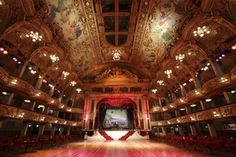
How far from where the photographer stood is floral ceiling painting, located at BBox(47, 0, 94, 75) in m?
12.7

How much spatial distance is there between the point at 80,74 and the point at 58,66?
5.95 metres

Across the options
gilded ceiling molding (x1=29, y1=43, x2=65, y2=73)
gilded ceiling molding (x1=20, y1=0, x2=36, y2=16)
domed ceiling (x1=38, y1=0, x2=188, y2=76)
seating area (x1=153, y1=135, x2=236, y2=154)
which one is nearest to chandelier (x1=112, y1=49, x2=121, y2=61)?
domed ceiling (x1=38, y1=0, x2=188, y2=76)

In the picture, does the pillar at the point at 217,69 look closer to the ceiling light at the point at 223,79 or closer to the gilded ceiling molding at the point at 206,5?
the ceiling light at the point at 223,79

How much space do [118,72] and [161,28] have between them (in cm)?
1169

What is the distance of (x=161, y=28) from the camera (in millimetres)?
15328

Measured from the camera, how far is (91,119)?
22922 millimetres

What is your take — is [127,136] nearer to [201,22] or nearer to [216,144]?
[216,144]

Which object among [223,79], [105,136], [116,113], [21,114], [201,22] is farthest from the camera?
[116,113]

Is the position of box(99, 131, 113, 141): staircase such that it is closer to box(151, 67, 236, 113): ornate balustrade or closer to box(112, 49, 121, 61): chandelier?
box(151, 67, 236, 113): ornate balustrade

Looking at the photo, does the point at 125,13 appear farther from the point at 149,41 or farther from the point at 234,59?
the point at 234,59

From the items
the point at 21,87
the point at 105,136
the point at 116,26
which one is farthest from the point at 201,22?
the point at 105,136

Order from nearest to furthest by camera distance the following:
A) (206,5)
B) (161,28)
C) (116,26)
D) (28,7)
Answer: (206,5)
(28,7)
(161,28)
(116,26)

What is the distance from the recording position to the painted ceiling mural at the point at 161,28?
1300cm

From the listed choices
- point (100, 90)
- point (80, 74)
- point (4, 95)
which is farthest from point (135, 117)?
point (4, 95)
